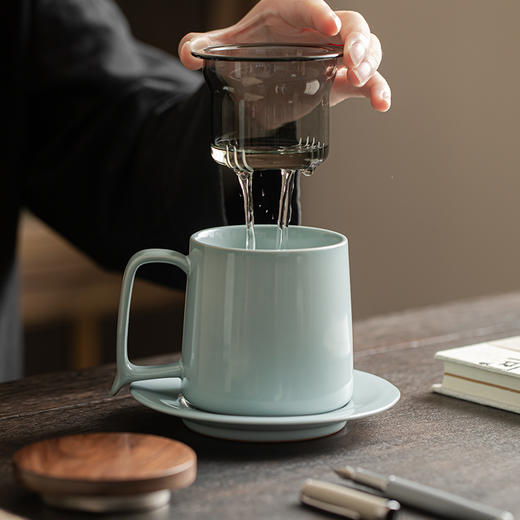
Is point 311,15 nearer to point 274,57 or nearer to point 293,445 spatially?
point 274,57

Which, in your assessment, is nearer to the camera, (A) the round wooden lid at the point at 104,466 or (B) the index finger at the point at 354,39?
(A) the round wooden lid at the point at 104,466

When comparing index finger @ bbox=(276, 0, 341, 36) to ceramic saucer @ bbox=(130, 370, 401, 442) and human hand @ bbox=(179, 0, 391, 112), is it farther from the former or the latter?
ceramic saucer @ bbox=(130, 370, 401, 442)

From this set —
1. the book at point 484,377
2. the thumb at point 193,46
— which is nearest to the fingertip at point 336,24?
the thumb at point 193,46

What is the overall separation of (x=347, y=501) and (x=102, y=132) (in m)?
0.83

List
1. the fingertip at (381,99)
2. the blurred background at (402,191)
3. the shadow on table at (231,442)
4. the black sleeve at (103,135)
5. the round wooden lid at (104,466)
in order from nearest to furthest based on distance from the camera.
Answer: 1. the round wooden lid at (104,466)
2. the shadow on table at (231,442)
3. the fingertip at (381,99)
4. the blurred background at (402,191)
5. the black sleeve at (103,135)

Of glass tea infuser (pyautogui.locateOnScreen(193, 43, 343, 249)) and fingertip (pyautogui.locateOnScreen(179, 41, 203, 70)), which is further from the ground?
fingertip (pyautogui.locateOnScreen(179, 41, 203, 70))

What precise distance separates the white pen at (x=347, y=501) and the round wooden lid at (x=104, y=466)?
0.07 m

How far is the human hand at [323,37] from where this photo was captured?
62cm

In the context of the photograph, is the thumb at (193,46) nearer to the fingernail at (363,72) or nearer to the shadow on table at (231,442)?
the fingernail at (363,72)

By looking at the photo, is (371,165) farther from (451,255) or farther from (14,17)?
(451,255)

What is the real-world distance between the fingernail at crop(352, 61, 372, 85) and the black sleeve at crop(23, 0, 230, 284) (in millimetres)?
397

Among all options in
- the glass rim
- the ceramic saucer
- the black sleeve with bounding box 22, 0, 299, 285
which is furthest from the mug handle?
the black sleeve with bounding box 22, 0, 299, 285

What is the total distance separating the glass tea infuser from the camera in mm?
577

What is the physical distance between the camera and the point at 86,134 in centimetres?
122
